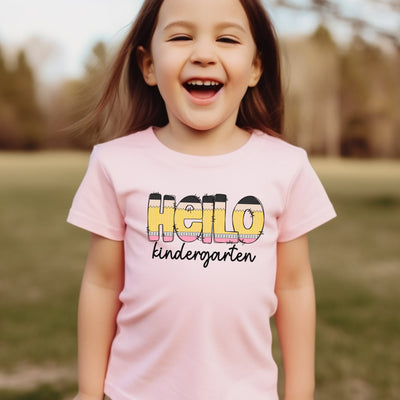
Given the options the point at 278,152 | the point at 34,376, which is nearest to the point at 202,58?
the point at 278,152

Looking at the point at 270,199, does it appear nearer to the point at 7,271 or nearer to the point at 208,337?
the point at 208,337

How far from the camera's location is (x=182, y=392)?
1496 mm

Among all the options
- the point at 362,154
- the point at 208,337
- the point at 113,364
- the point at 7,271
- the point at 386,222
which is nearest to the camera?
the point at 208,337

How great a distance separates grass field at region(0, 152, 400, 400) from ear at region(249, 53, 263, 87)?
98.2 inches

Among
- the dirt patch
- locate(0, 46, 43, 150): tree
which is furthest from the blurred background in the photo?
locate(0, 46, 43, 150): tree

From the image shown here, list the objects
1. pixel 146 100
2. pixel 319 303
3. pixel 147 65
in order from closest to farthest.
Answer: pixel 147 65, pixel 146 100, pixel 319 303

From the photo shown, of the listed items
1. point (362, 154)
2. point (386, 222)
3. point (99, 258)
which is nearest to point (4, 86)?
point (362, 154)

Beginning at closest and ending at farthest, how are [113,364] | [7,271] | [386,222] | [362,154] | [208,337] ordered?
[208,337] → [113,364] → [7,271] → [386,222] → [362,154]

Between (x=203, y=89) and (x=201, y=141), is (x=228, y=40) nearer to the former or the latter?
(x=203, y=89)

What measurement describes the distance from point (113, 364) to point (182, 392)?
0.23 metres

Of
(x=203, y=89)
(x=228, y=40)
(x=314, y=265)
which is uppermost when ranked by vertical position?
(x=228, y=40)

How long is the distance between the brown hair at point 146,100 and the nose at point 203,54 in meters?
0.27

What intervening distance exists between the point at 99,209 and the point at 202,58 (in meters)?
0.48

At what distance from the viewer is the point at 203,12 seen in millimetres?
1517
